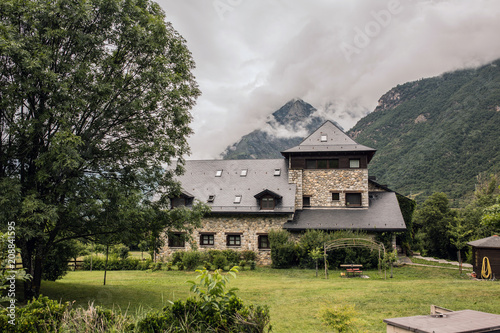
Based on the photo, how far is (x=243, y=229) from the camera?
83.3 ft

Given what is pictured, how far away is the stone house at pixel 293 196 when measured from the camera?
81.3ft

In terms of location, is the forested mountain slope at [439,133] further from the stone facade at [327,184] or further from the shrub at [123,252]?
the shrub at [123,252]

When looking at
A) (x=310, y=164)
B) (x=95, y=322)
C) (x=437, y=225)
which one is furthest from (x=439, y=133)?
(x=95, y=322)

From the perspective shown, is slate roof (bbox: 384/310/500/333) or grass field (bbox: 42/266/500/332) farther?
grass field (bbox: 42/266/500/332)

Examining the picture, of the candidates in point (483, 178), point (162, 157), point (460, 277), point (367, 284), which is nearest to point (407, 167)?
point (483, 178)

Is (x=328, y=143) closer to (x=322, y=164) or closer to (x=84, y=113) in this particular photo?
(x=322, y=164)

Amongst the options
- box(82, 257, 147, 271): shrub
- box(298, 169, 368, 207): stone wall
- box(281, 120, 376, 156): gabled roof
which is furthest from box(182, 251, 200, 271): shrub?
box(281, 120, 376, 156): gabled roof

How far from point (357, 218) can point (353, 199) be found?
2.64 m

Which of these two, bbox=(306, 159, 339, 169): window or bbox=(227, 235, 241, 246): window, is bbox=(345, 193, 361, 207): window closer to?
bbox=(306, 159, 339, 169): window

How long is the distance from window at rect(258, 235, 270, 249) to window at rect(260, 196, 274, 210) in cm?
221

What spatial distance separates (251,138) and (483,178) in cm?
7975

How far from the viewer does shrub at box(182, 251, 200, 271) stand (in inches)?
913

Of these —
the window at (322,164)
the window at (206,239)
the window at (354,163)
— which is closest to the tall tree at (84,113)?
the window at (206,239)

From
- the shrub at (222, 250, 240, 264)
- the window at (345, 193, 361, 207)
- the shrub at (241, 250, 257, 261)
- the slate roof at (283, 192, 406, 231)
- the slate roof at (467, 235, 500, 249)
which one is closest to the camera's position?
the slate roof at (467, 235, 500, 249)
